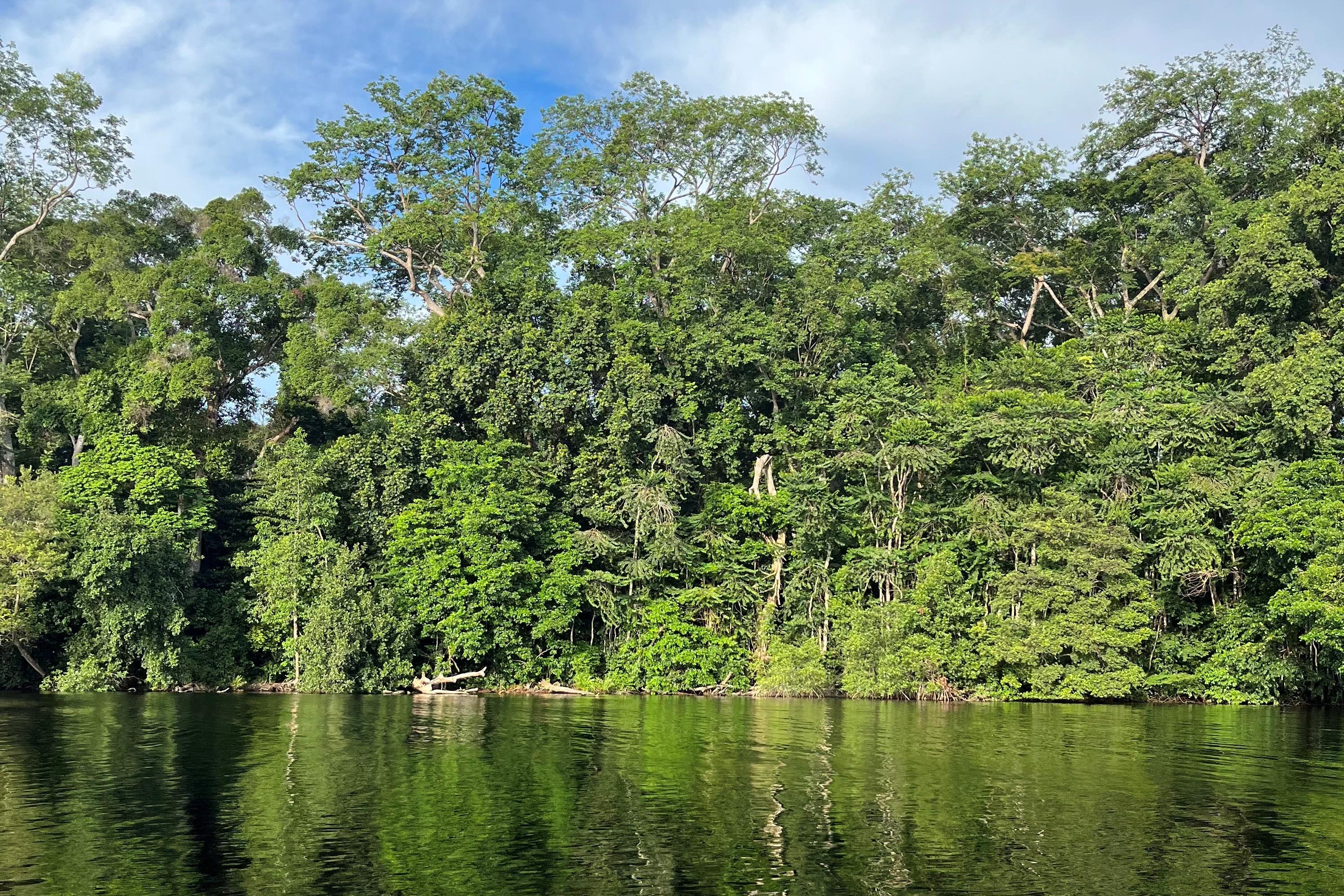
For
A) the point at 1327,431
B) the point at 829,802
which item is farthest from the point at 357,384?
the point at 1327,431

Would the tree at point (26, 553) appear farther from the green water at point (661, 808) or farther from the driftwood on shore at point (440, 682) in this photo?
the driftwood on shore at point (440, 682)

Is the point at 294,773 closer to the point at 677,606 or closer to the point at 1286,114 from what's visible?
the point at 677,606

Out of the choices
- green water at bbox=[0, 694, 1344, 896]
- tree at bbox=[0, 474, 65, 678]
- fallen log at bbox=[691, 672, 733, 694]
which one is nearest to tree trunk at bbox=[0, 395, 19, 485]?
tree at bbox=[0, 474, 65, 678]

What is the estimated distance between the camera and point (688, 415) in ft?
142

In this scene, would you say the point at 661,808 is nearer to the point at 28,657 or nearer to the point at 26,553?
the point at 26,553

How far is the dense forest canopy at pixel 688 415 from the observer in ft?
117

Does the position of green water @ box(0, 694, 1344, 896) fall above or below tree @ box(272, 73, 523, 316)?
below

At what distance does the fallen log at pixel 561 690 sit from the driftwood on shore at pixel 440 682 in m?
2.34

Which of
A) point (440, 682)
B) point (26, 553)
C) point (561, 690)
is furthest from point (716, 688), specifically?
point (26, 553)

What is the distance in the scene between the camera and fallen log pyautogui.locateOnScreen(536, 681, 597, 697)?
128 feet

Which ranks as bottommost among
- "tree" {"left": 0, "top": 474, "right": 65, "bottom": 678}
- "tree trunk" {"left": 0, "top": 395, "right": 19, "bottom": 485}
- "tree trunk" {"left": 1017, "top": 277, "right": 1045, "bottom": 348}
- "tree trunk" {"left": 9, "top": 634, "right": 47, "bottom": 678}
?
"tree trunk" {"left": 9, "top": 634, "right": 47, "bottom": 678}

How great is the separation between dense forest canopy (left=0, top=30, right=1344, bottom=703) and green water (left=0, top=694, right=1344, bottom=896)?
1016 centimetres

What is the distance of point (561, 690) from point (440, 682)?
4455mm

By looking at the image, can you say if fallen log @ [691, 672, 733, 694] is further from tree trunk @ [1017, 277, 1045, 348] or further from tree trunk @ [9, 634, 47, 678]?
tree trunk @ [9, 634, 47, 678]
